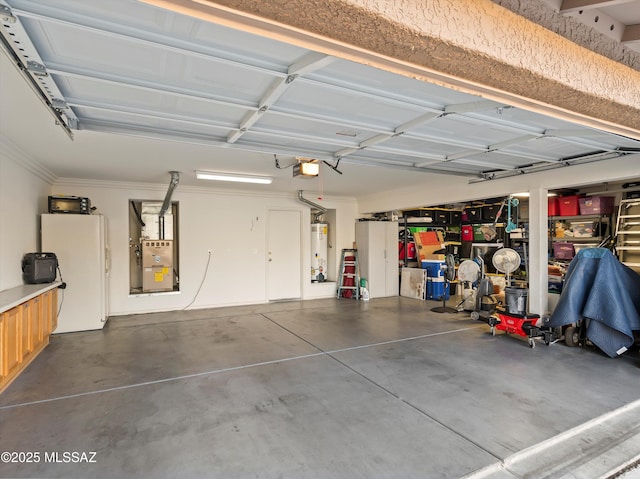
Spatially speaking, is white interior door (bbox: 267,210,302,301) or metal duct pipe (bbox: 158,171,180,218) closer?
metal duct pipe (bbox: 158,171,180,218)

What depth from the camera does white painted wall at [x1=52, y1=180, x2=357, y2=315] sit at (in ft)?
21.5

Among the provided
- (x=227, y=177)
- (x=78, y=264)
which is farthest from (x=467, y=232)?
(x=78, y=264)

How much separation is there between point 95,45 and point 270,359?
3.39m

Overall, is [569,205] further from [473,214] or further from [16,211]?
Answer: [16,211]

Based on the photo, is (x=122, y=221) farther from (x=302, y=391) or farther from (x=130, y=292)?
(x=302, y=391)

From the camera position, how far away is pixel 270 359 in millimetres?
4168

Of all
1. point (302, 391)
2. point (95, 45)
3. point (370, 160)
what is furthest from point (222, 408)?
point (370, 160)

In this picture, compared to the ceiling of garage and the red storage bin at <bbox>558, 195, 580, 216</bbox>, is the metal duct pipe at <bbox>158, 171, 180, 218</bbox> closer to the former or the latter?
the ceiling of garage

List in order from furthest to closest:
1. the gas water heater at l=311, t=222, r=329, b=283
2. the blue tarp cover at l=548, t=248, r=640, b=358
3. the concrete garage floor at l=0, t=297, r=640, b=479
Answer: the gas water heater at l=311, t=222, r=329, b=283 → the blue tarp cover at l=548, t=248, r=640, b=358 → the concrete garage floor at l=0, t=297, r=640, b=479

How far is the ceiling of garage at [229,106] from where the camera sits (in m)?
1.84

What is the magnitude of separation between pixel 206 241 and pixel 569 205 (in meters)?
7.32

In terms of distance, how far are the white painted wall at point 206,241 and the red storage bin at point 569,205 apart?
528 cm

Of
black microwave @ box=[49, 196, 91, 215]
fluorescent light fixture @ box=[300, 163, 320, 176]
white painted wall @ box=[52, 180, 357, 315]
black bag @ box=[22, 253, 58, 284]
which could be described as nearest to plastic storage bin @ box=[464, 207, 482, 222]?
white painted wall @ box=[52, 180, 357, 315]

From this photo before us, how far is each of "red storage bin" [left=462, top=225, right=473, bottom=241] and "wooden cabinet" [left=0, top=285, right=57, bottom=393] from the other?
8.66 meters
